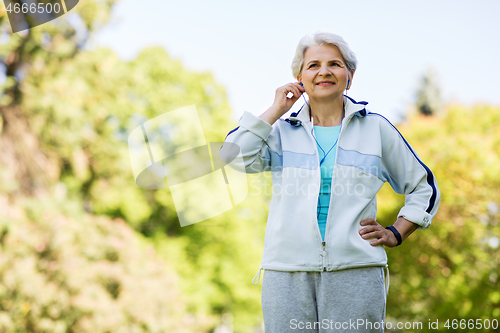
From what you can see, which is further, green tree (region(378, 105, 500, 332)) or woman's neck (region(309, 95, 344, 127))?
green tree (region(378, 105, 500, 332))

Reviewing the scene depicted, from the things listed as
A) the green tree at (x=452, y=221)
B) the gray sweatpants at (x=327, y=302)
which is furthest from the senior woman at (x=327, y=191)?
the green tree at (x=452, y=221)

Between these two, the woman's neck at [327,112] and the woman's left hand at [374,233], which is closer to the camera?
the woman's left hand at [374,233]

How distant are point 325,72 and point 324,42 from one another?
0.12 meters

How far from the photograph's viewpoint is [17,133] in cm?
832

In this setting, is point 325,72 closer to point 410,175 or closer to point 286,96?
point 286,96

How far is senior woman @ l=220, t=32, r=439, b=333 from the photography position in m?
1.36

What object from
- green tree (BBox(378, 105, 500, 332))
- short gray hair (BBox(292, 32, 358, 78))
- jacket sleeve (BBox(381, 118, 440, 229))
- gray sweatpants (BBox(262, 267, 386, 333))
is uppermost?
short gray hair (BBox(292, 32, 358, 78))

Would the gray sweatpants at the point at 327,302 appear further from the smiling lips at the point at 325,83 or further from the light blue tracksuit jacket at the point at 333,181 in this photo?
the smiling lips at the point at 325,83

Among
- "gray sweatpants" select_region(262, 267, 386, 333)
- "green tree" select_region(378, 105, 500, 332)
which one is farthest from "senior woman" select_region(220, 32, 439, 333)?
"green tree" select_region(378, 105, 500, 332)

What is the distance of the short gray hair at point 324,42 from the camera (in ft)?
4.99

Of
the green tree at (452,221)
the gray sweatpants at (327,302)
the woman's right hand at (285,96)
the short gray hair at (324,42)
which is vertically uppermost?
the short gray hair at (324,42)

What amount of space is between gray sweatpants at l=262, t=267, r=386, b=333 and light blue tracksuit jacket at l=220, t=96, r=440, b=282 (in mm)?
40

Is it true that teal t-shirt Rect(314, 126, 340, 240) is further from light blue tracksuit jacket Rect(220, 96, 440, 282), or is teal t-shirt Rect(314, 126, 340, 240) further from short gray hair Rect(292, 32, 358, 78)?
short gray hair Rect(292, 32, 358, 78)

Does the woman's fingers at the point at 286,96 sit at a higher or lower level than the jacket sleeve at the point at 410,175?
higher
